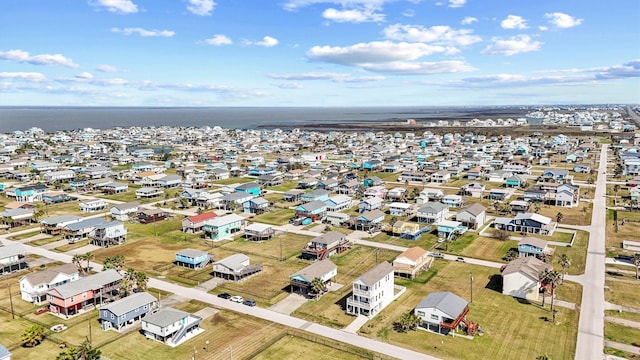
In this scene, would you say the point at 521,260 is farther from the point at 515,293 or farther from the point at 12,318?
the point at 12,318

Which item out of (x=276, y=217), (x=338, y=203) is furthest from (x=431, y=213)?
(x=276, y=217)

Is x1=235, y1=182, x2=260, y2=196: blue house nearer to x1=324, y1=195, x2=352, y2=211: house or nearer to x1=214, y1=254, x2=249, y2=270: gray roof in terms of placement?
x1=324, y1=195, x2=352, y2=211: house

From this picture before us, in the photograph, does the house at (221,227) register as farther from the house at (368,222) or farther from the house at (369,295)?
the house at (369,295)

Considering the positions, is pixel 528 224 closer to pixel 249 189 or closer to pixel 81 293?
pixel 249 189

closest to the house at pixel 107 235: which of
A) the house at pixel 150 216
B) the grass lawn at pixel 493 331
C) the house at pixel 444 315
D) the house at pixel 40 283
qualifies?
the house at pixel 150 216

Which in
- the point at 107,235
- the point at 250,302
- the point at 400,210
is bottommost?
the point at 250,302
